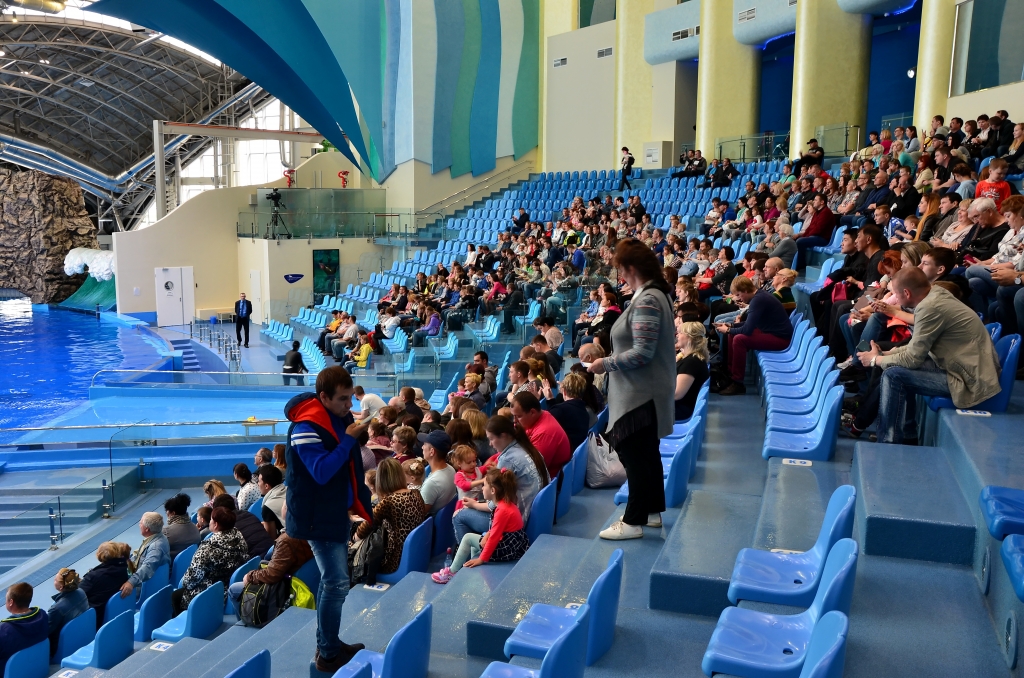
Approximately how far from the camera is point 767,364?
590 centimetres

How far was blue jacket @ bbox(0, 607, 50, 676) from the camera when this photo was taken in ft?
15.3

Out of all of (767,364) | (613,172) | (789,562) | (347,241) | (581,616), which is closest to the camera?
(581,616)

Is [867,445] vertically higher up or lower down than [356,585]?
higher up

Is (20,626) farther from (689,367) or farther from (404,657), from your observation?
(689,367)

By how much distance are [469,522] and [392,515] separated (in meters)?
0.44

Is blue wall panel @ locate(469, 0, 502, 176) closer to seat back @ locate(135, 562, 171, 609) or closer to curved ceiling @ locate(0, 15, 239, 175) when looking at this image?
curved ceiling @ locate(0, 15, 239, 175)

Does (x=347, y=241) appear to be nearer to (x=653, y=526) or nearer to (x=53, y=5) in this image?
Result: (x=53, y=5)

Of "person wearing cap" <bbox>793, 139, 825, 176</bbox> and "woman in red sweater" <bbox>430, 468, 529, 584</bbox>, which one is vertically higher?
"person wearing cap" <bbox>793, 139, 825, 176</bbox>

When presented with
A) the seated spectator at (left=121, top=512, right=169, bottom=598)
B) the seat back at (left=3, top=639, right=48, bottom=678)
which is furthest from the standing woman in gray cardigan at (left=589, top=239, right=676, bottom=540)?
the seat back at (left=3, top=639, right=48, bottom=678)

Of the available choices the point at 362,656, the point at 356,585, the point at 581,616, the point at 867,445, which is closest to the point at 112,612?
the point at 356,585

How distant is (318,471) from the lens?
2.86 m

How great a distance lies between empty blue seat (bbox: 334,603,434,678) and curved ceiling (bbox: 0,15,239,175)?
3029cm

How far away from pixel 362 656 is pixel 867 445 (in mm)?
2341

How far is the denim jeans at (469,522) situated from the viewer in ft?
14.4
